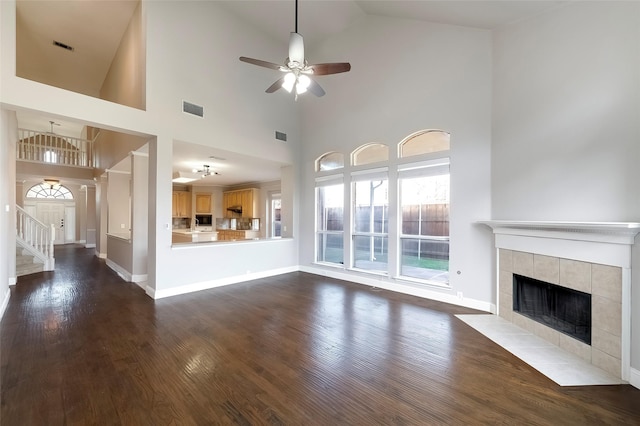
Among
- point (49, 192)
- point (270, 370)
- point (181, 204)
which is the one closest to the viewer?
point (270, 370)

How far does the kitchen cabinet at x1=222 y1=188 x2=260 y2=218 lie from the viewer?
1019 centimetres

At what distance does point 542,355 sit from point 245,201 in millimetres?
9621

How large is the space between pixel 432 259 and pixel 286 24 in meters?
5.45

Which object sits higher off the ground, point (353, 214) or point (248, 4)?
point (248, 4)

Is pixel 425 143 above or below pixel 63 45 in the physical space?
below

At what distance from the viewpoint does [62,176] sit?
870cm

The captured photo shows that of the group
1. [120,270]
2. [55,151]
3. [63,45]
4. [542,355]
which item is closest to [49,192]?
[55,151]

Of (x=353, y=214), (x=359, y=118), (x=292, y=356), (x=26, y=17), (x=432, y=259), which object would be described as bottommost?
(x=292, y=356)

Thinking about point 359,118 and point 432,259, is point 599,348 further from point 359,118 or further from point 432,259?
point 359,118

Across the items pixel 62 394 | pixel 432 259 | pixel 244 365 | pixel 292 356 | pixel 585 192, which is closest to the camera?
pixel 62 394

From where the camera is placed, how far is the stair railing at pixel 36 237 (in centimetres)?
615

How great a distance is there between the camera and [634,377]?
2139mm

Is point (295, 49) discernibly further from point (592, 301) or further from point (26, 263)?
point (26, 263)

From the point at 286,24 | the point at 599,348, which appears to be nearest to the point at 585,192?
the point at 599,348
